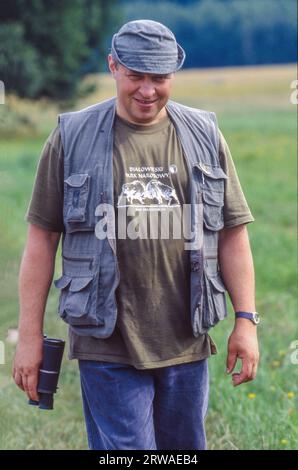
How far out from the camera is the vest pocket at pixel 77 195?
3.56 metres

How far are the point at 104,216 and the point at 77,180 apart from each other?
0.16 m

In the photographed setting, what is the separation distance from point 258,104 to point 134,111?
4598 cm

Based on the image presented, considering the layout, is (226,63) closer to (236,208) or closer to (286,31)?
(286,31)

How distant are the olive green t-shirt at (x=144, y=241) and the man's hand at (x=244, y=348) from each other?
0.22 metres

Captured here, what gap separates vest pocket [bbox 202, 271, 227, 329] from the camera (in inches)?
145

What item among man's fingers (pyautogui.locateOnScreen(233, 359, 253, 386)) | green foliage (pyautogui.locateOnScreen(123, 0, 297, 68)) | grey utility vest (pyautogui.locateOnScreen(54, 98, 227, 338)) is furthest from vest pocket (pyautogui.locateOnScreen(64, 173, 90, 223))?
green foliage (pyautogui.locateOnScreen(123, 0, 297, 68))

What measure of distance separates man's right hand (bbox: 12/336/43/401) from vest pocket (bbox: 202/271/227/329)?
2.04 feet

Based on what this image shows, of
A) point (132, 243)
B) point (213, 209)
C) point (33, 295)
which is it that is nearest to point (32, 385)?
point (33, 295)

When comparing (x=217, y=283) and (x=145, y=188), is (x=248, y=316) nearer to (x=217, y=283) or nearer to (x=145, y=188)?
(x=217, y=283)

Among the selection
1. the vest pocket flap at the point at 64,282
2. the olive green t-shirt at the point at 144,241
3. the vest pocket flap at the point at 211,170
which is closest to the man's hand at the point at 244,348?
the olive green t-shirt at the point at 144,241

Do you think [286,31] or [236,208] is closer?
[236,208]

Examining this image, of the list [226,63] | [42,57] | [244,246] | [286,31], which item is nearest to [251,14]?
[226,63]

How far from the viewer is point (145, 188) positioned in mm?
3541

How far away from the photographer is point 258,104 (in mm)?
48844
